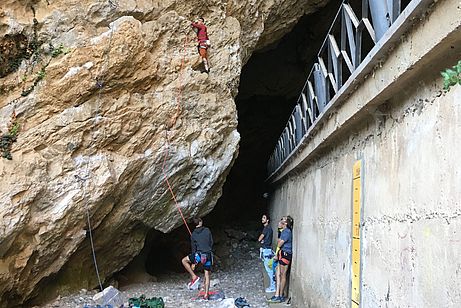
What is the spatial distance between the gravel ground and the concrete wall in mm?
3950

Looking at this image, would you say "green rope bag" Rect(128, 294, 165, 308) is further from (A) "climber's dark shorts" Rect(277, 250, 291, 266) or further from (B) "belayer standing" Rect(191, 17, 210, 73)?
(B) "belayer standing" Rect(191, 17, 210, 73)

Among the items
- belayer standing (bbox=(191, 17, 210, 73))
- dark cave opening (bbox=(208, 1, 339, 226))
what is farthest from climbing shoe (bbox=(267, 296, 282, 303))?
dark cave opening (bbox=(208, 1, 339, 226))

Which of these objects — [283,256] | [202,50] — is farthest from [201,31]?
[283,256]

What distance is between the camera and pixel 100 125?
24.6ft

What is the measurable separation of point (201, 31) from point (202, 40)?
199mm

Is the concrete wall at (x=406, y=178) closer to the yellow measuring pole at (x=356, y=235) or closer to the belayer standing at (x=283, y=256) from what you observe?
the yellow measuring pole at (x=356, y=235)

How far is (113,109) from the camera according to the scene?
301 inches

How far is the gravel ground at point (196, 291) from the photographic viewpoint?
789 cm

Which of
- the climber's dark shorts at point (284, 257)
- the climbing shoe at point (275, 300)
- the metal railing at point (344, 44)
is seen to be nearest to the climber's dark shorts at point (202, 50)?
the metal railing at point (344, 44)

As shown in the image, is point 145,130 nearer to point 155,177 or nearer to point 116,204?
point 155,177

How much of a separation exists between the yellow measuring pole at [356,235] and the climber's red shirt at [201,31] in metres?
5.32

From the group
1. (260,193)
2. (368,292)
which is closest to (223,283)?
(368,292)

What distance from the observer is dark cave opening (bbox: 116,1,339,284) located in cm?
1391

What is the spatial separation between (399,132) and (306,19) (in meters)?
13.3
